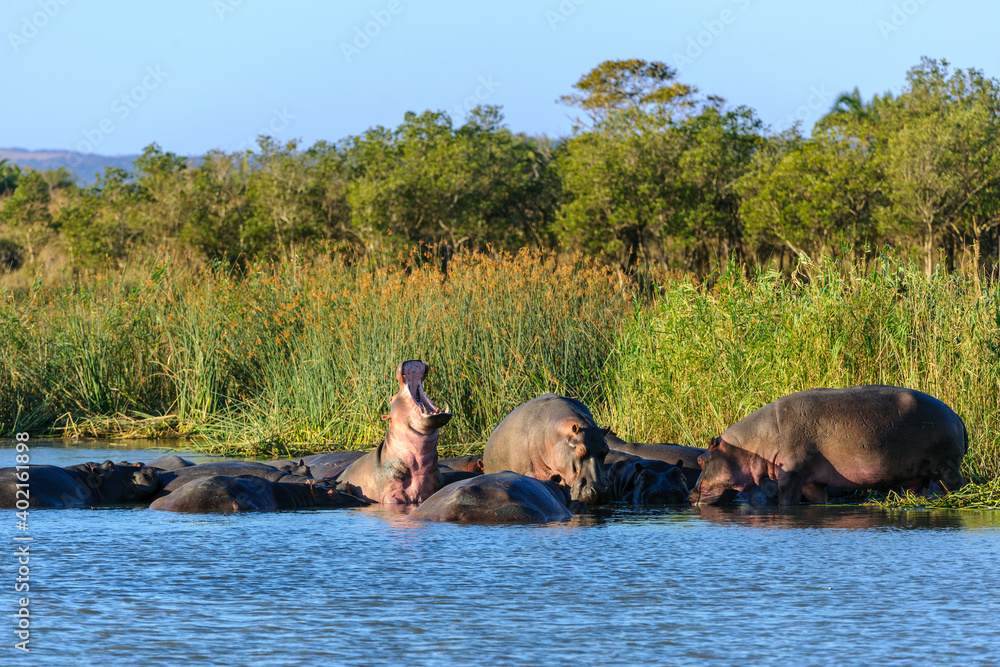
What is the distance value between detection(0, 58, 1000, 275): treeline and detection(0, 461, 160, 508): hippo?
25476mm

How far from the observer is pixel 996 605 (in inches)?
186

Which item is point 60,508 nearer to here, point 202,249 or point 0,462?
point 0,462

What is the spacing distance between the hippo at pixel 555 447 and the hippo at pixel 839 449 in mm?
727

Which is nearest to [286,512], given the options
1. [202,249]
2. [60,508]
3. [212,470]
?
[212,470]

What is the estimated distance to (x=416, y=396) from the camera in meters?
8.20

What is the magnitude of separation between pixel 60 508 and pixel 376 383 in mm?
4335

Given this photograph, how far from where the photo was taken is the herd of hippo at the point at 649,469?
783cm

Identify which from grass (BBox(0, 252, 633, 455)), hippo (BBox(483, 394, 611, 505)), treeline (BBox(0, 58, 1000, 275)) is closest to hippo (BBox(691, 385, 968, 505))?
hippo (BBox(483, 394, 611, 505))

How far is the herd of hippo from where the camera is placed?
7.83 metres

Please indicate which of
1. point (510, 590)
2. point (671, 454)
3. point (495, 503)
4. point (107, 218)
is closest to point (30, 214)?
point (107, 218)

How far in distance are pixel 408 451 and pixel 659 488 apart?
1.73 meters

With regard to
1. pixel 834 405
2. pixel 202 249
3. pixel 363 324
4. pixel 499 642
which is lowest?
pixel 499 642

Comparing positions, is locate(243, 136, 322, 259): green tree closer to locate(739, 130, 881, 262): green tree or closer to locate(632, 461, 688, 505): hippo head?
locate(739, 130, 881, 262): green tree

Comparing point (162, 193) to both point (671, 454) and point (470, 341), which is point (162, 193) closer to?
point (470, 341)
